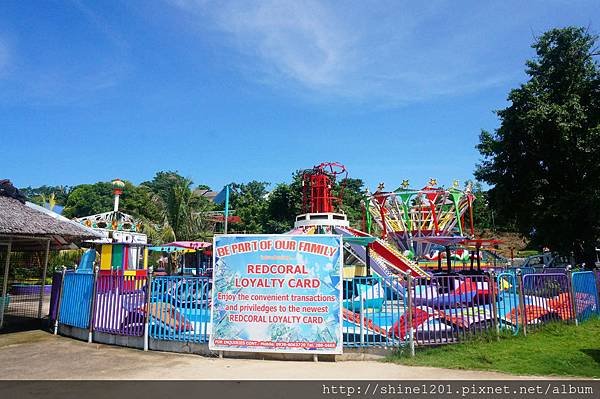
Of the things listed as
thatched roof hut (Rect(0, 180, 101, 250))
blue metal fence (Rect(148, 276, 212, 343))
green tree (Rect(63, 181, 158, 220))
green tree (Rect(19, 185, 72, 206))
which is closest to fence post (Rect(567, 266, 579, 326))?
blue metal fence (Rect(148, 276, 212, 343))

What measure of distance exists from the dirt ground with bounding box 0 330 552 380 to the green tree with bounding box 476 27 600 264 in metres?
18.2

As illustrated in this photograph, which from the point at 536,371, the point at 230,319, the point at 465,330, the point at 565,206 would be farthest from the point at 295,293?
the point at 565,206

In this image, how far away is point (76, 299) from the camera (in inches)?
441

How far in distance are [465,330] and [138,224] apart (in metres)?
26.4

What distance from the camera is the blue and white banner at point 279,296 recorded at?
28.8ft

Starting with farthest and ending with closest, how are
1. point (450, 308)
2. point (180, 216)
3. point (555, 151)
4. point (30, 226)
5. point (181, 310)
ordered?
point (180, 216) < point (555, 151) < point (30, 226) < point (181, 310) < point (450, 308)

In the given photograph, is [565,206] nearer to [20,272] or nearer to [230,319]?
[230,319]

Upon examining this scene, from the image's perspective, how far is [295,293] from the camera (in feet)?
29.3

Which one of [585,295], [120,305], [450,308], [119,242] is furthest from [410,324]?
[119,242]

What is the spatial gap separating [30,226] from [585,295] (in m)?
15.4

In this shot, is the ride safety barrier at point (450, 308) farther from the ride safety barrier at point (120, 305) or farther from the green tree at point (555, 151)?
the green tree at point (555, 151)

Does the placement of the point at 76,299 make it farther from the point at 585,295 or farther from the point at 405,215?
the point at 405,215

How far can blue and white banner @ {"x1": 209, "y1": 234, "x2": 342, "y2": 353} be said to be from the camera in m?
→ 8.78

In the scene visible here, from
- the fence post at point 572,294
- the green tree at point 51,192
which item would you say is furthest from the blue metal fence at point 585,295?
the green tree at point 51,192
